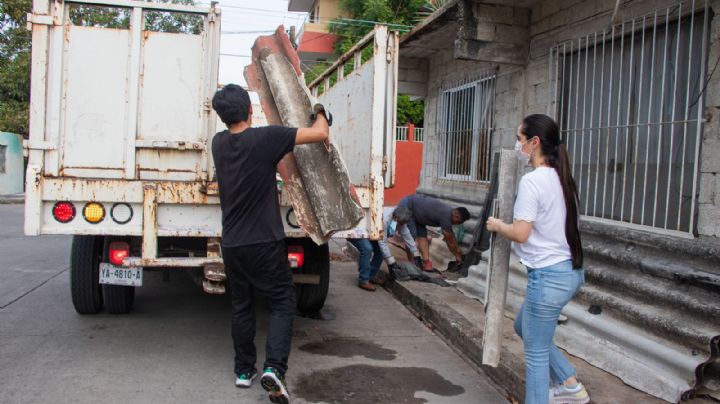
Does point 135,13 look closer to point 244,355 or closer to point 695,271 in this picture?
point 244,355

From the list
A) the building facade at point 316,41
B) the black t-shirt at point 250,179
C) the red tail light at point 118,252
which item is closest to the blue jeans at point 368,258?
the red tail light at point 118,252

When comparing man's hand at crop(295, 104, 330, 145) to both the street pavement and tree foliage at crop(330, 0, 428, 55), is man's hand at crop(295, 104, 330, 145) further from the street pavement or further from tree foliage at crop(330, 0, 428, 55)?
tree foliage at crop(330, 0, 428, 55)

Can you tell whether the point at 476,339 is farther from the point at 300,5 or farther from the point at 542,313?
the point at 300,5

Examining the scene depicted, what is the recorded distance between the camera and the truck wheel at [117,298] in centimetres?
563

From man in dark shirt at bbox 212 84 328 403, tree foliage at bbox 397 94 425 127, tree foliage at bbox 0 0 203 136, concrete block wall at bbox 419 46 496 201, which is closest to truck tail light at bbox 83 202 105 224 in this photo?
man in dark shirt at bbox 212 84 328 403

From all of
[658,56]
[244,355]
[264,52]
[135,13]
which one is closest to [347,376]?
[244,355]

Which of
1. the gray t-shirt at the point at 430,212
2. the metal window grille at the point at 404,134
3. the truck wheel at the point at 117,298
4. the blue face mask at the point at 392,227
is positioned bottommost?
the truck wheel at the point at 117,298

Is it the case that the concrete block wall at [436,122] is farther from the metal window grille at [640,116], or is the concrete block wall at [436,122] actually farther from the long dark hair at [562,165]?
the long dark hair at [562,165]

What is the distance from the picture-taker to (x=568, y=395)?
3621mm

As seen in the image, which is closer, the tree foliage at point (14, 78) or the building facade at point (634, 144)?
the building facade at point (634, 144)

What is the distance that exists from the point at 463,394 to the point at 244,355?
145 cm

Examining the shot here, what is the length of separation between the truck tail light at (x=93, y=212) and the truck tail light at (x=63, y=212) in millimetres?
94

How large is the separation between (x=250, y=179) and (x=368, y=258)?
3.77 m

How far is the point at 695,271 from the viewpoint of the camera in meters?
4.12
